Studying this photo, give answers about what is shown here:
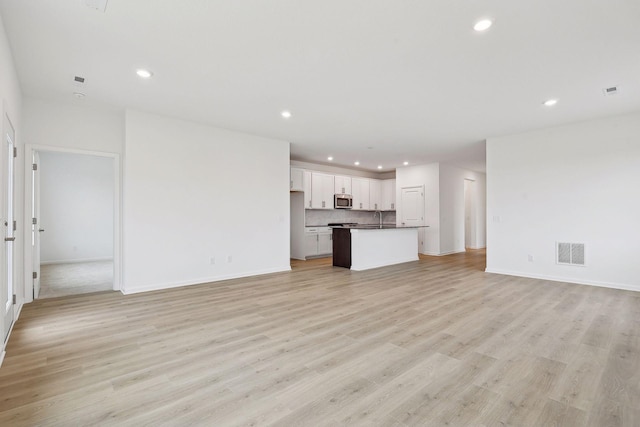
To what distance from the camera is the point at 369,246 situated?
697cm

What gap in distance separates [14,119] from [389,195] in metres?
9.18

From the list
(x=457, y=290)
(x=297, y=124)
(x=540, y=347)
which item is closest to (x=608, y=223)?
(x=457, y=290)

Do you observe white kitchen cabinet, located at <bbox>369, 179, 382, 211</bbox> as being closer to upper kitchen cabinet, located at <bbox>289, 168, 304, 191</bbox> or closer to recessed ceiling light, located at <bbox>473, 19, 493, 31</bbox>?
upper kitchen cabinet, located at <bbox>289, 168, 304, 191</bbox>

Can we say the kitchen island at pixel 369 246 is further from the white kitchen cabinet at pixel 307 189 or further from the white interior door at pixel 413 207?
the white interior door at pixel 413 207

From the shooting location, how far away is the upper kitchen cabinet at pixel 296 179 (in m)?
8.12

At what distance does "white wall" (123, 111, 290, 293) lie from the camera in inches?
187

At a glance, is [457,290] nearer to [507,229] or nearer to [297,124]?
[507,229]

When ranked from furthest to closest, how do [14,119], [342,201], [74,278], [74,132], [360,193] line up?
[360,193]
[342,201]
[74,278]
[74,132]
[14,119]

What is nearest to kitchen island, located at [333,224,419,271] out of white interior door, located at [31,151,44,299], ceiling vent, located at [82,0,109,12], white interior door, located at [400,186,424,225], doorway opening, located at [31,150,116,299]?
white interior door, located at [400,186,424,225]

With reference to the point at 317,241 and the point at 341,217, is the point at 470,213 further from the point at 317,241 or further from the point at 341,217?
the point at 317,241

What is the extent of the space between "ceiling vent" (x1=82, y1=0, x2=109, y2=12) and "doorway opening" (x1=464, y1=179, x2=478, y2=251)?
36.3 feet

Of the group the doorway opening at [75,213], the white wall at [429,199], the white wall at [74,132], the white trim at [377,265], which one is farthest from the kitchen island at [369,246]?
the doorway opening at [75,213]

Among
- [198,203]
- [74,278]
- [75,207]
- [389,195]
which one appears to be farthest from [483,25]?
[75,207]

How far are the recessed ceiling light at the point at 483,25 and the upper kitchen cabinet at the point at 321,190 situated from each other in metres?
6.15
